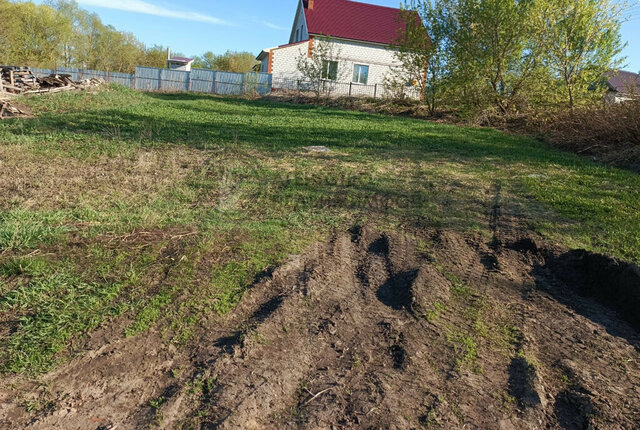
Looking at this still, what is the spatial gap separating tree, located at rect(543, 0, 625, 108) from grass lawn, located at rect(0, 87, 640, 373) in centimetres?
545

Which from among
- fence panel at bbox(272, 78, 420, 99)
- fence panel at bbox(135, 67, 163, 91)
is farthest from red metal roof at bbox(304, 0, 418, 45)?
fence panel at bbox(135, 67, 163, 91)

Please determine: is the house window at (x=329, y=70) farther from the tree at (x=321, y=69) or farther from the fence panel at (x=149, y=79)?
the fence panel at (x=149, y=79)

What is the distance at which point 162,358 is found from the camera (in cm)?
275

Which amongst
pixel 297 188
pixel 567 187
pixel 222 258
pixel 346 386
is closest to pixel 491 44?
pixel 567 187

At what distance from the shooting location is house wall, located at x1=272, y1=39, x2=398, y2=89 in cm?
3112

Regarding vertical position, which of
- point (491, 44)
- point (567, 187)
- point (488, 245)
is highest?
point (491, 44)

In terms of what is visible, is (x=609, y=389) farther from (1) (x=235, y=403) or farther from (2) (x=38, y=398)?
(2) (x=38, y=398)

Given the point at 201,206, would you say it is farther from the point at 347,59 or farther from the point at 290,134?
the point at 347,59

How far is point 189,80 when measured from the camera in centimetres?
3142

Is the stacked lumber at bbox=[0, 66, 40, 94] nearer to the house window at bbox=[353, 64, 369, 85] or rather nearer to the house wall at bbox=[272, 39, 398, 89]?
the house wall at bbox=[272, 39, 398, 89]

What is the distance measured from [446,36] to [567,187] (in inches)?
516

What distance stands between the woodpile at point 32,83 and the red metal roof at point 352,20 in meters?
17.6

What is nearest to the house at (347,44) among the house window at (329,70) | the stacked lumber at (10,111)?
the house window at (329,70)

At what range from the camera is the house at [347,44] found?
31094mm
